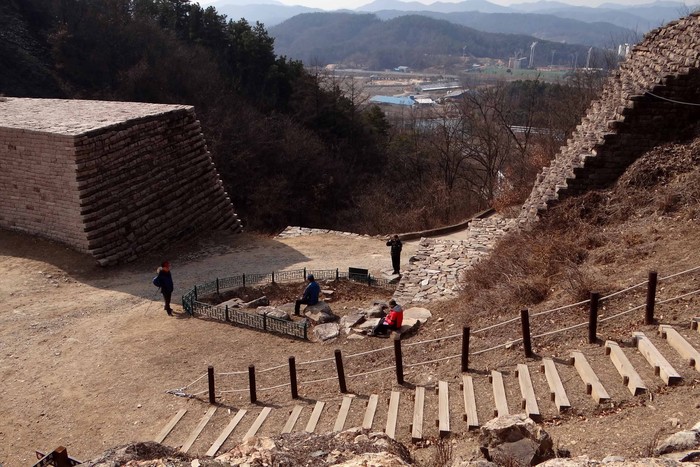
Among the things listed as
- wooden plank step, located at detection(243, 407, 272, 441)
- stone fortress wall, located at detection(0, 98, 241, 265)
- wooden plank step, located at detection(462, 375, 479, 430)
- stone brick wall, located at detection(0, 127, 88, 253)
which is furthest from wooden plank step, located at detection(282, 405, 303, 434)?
stone brick wall, located at detection(0, 127, 88, 253)

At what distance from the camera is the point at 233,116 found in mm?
33312

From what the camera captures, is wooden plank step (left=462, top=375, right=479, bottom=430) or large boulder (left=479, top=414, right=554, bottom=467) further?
wooden plank step (left=462, top=375, right=479, bottom=430)

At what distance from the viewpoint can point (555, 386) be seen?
21.4 feet

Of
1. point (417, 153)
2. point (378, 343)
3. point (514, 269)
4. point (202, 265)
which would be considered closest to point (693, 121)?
point (514, 269)

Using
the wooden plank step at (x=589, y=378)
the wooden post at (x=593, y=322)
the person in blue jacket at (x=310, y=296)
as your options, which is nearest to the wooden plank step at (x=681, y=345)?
the wooden post at (x=593, y=322)

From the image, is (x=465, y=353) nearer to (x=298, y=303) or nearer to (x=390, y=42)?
(x=298, y=303)

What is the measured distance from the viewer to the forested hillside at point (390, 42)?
14588cm

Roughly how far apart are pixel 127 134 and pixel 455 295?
9.45 m

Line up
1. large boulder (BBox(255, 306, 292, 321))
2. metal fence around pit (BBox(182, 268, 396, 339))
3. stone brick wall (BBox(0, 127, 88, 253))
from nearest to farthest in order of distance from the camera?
1. metal fence around pit (BBox(182, 268, 396, 339))
2. large boulder (BBox(255, 306, 292, 321))
3. stone brick wall (BBox(0, 127, 88, 253))

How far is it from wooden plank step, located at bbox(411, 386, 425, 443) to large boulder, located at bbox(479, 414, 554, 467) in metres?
1.32

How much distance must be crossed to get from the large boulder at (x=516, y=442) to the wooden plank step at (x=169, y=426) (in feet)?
15.4

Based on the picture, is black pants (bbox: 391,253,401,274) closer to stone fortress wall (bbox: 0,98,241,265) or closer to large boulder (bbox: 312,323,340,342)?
large boulder (bbox: 312,323,340,342)

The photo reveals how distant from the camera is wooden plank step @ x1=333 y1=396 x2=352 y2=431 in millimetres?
7196

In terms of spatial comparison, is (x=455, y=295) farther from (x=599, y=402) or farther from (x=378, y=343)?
(x=599, y=402)
